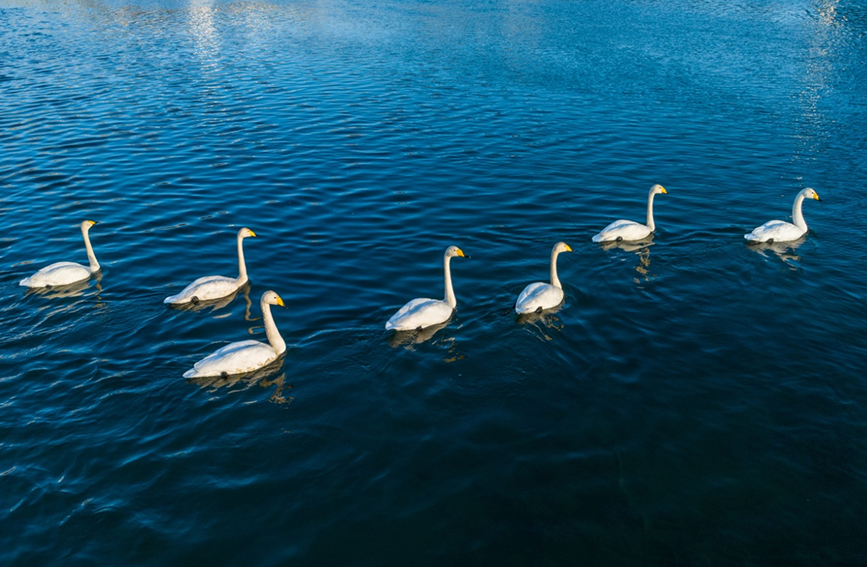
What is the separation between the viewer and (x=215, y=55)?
49094 millimetres

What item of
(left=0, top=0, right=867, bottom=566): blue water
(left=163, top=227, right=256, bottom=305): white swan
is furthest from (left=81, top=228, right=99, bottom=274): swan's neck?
(left=163, top=227, right=256, bottom=305): white swan

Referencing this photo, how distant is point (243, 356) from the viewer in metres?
14.9

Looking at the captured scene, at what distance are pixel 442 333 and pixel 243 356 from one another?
432 cm

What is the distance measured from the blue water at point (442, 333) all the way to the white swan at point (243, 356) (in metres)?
0.27

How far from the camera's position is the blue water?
11.4m

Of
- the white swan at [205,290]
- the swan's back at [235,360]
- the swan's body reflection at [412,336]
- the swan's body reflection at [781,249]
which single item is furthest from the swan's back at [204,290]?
the swan's body reflection at [781,249]

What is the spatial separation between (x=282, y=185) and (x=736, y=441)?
18.4 metres

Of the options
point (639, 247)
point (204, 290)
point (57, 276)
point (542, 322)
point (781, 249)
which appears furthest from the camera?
point (639, 247)

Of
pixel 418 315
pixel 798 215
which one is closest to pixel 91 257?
pixel 418 315

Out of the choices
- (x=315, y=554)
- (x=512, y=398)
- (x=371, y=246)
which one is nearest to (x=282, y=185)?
(x=371, y=246)

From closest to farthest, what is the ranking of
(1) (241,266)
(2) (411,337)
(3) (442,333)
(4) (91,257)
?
1. (2) (411,337)
2. (3) (442,333)
3. (1) (241,266)
4. (4) (91,257)

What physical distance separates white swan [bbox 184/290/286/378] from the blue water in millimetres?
271

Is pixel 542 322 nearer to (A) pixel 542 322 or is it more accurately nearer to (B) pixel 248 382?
(A) pixel 542 322

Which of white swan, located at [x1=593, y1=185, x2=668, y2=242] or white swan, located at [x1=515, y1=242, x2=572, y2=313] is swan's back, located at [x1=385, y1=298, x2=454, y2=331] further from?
white swan, located at [x1=593, y1=185, x2=668, y2=242]
